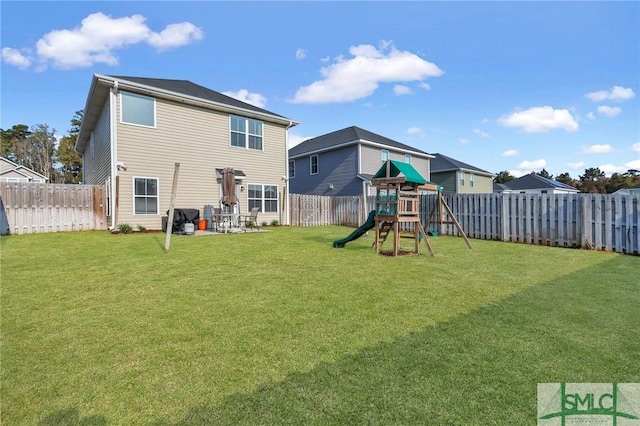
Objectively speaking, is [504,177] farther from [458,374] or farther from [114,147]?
[458,374]

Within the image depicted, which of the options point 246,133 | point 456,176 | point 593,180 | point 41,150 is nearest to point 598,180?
point 593,180

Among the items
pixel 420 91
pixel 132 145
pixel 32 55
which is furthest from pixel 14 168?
pixel 420 91

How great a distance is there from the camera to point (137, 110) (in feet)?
40.5

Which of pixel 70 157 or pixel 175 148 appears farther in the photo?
pixel 70 157

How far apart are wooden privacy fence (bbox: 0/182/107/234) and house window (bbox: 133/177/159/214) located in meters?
1.68

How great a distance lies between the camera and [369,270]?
5.57 m

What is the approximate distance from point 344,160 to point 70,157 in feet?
135

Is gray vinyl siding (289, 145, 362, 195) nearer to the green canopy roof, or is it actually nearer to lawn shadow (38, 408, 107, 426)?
the green canopy roof

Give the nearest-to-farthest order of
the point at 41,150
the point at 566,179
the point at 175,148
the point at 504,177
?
the point at 175,148
the point at 41,150
the point at 566,179
the point at 504,177

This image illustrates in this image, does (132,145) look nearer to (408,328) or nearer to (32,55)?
(408,328)

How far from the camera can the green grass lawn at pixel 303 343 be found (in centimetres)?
185

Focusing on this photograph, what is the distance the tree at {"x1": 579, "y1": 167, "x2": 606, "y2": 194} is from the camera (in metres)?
44.3

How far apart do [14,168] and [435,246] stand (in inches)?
1497

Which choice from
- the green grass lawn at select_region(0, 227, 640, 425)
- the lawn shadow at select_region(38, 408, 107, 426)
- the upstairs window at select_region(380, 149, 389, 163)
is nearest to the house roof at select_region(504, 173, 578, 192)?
the upstairs window at select_region(380, 149, 389, 163)
